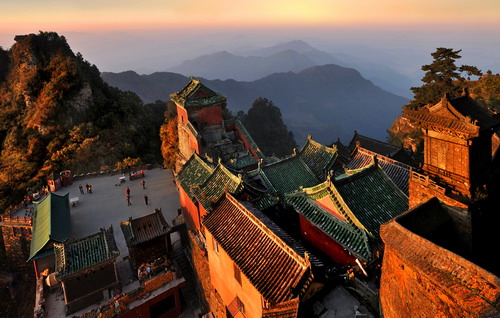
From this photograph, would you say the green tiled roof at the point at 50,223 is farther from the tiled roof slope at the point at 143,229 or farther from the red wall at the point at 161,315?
the red wall at the point at 161,315

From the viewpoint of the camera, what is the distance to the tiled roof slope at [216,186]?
19.3 metres

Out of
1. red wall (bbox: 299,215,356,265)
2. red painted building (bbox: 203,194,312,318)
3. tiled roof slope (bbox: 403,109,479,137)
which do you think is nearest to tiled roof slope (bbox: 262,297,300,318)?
red painted building (bbox: 203,194,312,318)

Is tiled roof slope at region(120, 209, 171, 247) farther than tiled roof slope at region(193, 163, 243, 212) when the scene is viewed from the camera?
Yes

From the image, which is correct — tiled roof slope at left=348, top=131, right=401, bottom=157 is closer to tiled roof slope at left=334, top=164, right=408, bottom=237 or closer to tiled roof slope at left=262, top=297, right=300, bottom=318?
tiled roof slope at left=334, top=164, right=408, bottom=237

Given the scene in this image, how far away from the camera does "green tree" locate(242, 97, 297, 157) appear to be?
71.5m

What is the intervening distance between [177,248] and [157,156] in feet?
92.8

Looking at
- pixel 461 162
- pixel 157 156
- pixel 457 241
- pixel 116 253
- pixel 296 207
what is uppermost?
pixel 461 162

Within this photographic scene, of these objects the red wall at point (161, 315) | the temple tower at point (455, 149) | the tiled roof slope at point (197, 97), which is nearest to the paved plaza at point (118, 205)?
the red wall at point (161, 315)

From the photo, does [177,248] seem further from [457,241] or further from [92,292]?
[457,241]

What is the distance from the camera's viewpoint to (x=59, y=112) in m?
45.8

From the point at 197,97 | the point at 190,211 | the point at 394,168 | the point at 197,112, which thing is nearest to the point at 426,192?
the point at 394,168

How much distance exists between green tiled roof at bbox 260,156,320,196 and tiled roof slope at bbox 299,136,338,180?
667 millimetres

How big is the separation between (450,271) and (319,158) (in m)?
16.3

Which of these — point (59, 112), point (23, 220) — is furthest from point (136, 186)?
point (59, 112)
